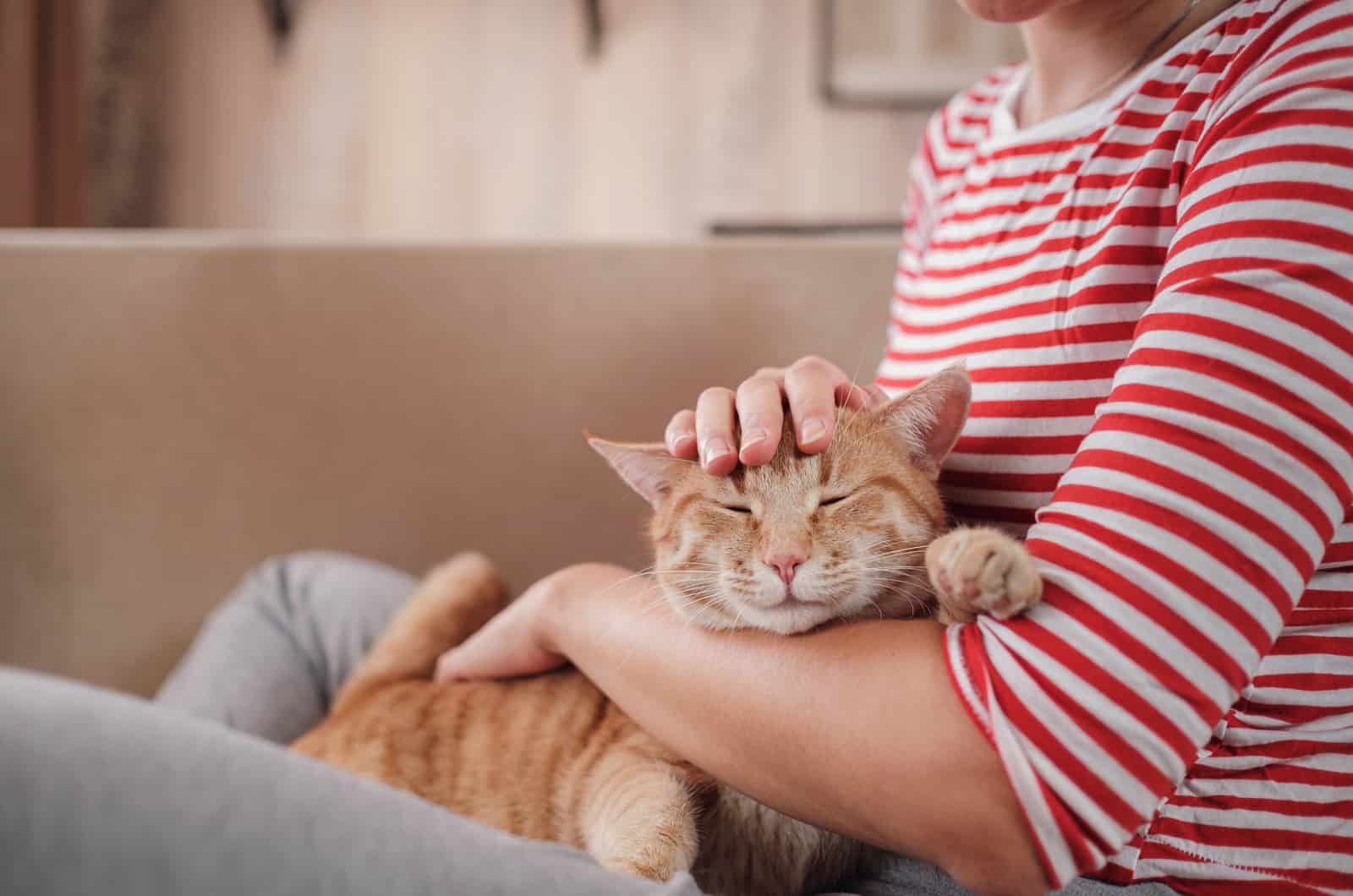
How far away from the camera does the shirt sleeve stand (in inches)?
21.2

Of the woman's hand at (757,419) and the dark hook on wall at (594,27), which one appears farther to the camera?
the dark hook on wall at (594,27)

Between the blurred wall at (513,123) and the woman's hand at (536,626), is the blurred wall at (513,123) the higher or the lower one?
the higher one

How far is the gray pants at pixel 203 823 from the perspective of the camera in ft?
1.56

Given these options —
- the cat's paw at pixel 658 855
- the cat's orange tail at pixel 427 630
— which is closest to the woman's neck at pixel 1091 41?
the cat's paw at pixel 658 855

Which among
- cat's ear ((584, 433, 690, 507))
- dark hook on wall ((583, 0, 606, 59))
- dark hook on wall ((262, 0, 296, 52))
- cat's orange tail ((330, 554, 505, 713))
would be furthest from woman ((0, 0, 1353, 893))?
dark hook on wall ((262, 0, 296, 52))

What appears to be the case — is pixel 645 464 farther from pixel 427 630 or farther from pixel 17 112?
pixel 17 112

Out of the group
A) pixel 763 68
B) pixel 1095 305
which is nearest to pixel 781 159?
pixel 763 68

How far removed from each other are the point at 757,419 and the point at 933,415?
0.17m

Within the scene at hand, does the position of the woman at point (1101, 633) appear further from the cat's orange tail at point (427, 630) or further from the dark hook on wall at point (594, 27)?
the dark hook on wall at point (594, 27)

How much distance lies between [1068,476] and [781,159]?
2.29m

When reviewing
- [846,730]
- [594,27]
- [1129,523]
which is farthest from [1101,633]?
[594,27]

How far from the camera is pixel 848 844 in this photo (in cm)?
82

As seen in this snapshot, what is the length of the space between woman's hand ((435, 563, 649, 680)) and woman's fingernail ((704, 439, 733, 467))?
0.58 ft

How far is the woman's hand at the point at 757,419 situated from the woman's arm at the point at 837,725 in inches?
5.7
